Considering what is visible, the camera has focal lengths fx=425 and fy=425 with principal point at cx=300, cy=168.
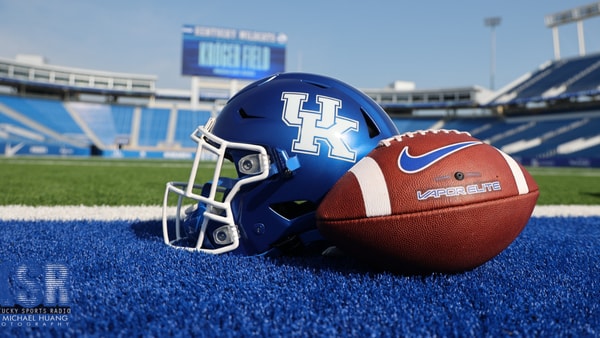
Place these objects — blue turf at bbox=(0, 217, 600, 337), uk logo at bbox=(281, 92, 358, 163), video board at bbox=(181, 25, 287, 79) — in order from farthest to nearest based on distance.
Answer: video board at bbox=(181, 25, 287, 79), uk logo at bbox=(281, 92, 358, 163), blue turf at bbox=(0, 217, 600, 337)

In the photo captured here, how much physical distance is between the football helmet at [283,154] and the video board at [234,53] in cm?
2136

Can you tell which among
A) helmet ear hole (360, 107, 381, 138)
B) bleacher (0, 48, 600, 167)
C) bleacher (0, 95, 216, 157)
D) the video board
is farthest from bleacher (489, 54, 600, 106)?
helmet ear hole (360, 107, 381, 138)

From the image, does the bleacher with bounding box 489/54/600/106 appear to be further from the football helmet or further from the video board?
the football helmet

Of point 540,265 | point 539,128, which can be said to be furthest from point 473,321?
point 539,128

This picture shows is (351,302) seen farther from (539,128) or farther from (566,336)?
(539,128)

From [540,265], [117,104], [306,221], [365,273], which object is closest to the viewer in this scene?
[365,273]

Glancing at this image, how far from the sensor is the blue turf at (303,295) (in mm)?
1018

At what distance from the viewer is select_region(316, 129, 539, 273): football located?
128 cm

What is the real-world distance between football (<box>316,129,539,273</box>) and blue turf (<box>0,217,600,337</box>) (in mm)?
108

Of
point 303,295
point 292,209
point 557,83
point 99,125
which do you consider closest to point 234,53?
point 99,125

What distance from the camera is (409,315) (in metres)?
1.09

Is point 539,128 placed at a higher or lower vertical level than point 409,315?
higher

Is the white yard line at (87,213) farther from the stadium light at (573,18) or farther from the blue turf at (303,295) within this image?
the stadium light at (573,18)

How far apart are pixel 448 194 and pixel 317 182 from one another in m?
0.47
